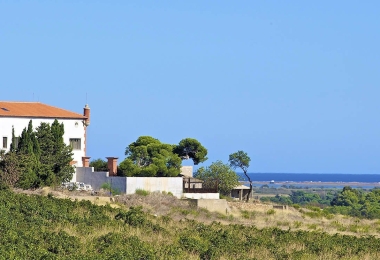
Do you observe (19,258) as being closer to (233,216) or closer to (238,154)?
(233,216)

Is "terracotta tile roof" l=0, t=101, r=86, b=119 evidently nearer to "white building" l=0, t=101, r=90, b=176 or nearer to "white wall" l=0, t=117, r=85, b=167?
"white building" l=0, t=101, r=90, b=176

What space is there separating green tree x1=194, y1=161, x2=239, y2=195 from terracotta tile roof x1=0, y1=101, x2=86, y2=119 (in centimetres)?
940

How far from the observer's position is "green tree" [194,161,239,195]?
5716 centimetres

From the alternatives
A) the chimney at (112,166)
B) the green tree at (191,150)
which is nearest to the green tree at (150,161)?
the chimney at (112,166)

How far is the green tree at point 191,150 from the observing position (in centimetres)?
5722

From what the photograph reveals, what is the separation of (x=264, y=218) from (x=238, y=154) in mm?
13423

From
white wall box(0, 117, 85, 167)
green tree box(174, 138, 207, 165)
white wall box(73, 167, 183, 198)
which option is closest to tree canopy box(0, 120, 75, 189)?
white wall box(0, 117, 85, 167)

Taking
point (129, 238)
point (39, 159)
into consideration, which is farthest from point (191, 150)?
point (129, 238)

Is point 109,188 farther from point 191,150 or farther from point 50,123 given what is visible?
point 191,150

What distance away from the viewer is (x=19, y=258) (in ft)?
69.5

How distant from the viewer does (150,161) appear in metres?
53.4

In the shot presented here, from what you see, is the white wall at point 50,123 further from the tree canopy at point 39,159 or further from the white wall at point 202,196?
the white wall at point 202,196

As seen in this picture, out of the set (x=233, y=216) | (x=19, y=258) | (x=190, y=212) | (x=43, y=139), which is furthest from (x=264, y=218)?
(x=19, y=258)

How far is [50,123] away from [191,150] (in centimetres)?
1048
